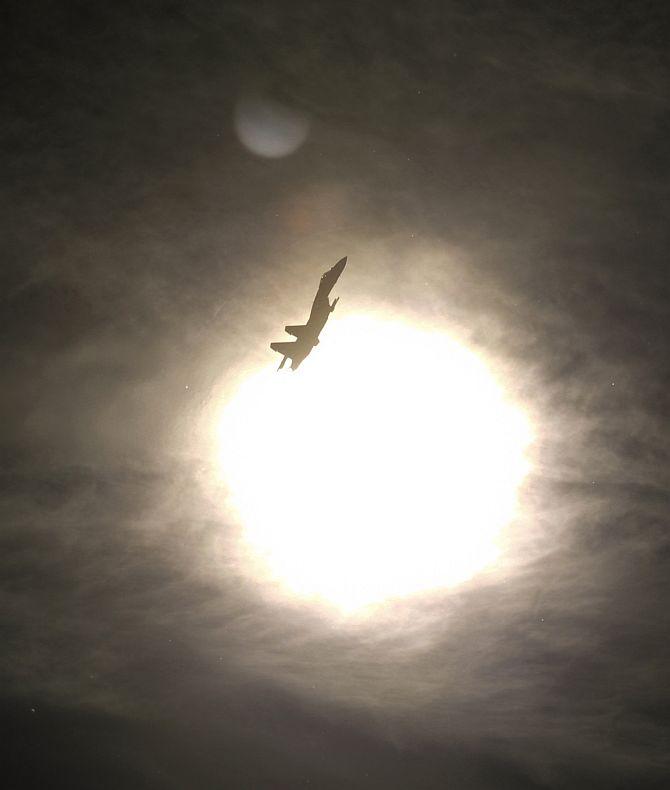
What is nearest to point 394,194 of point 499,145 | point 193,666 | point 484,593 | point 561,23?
point 499,145

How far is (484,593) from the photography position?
80.3 feet

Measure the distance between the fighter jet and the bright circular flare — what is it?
1.02 meters

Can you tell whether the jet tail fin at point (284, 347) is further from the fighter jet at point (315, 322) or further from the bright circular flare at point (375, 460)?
the bright circular flare at point (375, 460)

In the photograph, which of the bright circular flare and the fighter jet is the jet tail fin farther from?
the bright circular flare

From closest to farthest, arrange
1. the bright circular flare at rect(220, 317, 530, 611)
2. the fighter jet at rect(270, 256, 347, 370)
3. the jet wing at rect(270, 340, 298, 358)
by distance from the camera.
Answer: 1. the fighter jet at rect(270, 256, 347, 370)
2. the jet wing at rect(270, 340, 298, 358)
3. the bright circular flare at rect(220, 317, 530, 611)

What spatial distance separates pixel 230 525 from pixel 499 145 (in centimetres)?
1382

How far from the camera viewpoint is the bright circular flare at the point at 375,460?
18.7 metres

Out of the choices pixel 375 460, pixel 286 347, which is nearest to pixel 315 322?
pixel 286 347

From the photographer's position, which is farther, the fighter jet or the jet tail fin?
the jet tail fin

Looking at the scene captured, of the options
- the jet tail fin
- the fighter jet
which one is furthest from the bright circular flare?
the fighter jet

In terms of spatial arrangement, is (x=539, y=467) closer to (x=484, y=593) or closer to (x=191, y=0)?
(x=484, y=593)

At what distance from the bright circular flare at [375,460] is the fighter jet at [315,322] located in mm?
1023

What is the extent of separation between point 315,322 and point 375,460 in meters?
5.51

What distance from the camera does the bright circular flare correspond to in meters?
18.7
